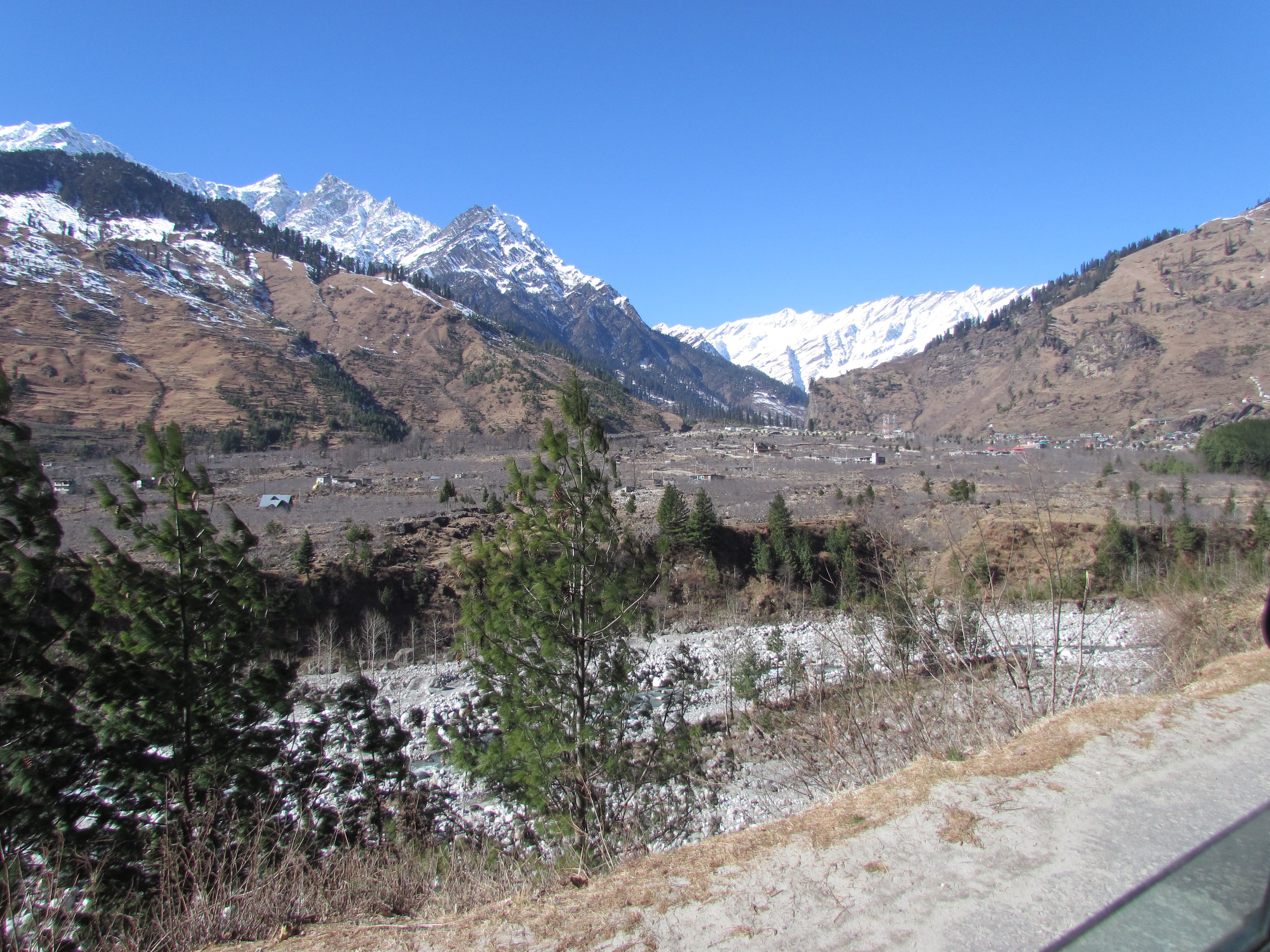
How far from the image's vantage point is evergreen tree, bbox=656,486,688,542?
118 ft

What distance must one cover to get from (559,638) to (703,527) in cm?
3002

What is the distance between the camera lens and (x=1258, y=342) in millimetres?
116562

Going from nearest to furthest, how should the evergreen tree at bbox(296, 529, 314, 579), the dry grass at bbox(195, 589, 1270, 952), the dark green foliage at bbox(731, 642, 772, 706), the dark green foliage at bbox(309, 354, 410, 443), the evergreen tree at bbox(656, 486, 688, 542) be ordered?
the dry grass at bbox(195, 589, 1270, 952), the dark green foliage at bbox(731, 642, 772, 706), the evergreen tree at bbox(296, 529, 314, 579), the evergreen tree at bbox(656, 486, 688, 542), the dark green foliage at bbox(309, 354, 410, 443)

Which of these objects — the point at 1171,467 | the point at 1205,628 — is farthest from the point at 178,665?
the point at 1171,467

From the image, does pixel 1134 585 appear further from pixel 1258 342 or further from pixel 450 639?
pixel 1258 342

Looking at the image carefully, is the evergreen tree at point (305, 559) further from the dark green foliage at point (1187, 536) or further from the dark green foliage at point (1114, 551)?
the dark green foliage at point (1187, 536)

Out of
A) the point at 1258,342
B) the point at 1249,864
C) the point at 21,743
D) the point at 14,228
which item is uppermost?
the point at 14,228

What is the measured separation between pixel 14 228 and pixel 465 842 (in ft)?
587

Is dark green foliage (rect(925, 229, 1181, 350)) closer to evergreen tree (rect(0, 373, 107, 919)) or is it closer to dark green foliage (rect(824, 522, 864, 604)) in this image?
dark green foliage (rect(824, 522, 864, 604))

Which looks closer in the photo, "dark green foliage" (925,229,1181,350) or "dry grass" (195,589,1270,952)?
"dry grass" (195,589,1270,952)

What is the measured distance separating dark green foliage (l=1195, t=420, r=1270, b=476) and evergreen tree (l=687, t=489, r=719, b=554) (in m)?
37.4

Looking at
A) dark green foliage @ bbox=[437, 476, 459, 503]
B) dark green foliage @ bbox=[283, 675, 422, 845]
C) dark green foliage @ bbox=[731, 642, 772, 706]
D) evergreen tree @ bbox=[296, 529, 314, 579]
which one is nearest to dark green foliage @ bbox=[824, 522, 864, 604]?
dark green foliage @ bbox=[731, 642, 772, 706]

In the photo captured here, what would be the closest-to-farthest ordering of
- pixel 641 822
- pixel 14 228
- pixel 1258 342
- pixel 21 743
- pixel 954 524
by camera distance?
1. pixel 21 743
2. pixel 641 822
3. pixel 954 524
4. pixel 1258 342
5. pixel 14 228

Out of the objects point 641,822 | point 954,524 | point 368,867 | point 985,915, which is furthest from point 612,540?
point 954,524
